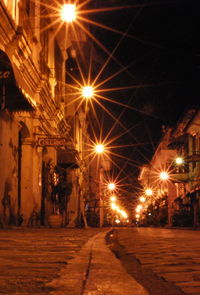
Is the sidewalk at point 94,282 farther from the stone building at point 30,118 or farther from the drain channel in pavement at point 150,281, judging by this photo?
the stone building at point 30,118

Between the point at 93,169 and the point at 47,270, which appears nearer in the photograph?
the point at 47,270

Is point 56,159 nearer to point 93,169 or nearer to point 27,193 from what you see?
point 27,193

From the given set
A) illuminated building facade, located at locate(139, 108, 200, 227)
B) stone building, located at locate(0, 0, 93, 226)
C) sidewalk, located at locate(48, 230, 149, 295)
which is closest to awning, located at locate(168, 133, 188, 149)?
illuminated building facade, located at locate(139, 108, 200, 227)

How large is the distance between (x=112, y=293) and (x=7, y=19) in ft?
38.7

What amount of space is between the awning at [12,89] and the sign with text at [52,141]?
483 cm

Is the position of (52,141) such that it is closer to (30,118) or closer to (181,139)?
(30,118)

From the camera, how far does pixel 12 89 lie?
39.6 feet

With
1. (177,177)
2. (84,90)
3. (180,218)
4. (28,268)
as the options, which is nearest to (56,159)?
(84,90)

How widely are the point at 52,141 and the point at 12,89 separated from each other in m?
7.10

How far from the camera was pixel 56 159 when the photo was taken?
26.0 meters

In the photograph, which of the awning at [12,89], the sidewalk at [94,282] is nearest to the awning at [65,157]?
the awning at [12,89]

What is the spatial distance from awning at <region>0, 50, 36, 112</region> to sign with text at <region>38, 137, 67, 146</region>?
483 centimetres

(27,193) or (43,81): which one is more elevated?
(43,81)

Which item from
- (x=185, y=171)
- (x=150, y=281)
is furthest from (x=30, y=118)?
(x=185, y=171)
